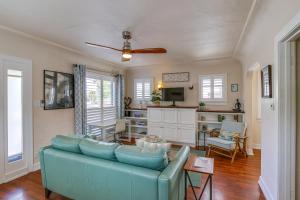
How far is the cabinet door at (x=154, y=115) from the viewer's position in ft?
17.2

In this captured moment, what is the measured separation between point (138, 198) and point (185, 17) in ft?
7.82

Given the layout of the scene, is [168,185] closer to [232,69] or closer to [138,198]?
[138,198]

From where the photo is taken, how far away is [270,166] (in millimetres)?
2316

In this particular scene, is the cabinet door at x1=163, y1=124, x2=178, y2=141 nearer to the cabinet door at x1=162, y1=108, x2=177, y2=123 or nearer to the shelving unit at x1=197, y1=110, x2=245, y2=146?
the cabinet door at x1=162, y1=108, x2=177, y2=123

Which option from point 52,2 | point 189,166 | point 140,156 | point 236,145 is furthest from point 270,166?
point 52,2

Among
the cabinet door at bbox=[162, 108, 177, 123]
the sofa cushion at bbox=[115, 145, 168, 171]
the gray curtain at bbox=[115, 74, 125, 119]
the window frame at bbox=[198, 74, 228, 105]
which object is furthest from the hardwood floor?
the gray curtain at bbox=[115, 74, 125, 119]

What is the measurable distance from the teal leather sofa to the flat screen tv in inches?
126

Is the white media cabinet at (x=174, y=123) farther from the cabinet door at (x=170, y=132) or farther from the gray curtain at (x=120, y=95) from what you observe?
the gray curtain at (x=120, y=95)

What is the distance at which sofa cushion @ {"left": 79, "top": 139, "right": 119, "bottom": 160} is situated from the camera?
1.98 meters

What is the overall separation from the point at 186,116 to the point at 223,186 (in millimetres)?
2324

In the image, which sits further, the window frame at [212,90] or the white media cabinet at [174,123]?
the window frame at [212,90]

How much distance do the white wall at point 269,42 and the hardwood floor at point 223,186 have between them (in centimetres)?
29

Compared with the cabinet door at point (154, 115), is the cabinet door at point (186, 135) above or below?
below

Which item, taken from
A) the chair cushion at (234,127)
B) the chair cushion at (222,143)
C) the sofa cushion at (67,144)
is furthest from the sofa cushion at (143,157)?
the chair cushion at (234,127)
